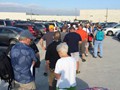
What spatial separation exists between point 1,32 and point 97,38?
965 cm

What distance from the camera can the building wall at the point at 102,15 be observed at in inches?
3932

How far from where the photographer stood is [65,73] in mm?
5531

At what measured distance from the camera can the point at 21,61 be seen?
209 inches

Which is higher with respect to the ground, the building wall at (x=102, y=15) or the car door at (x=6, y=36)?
the car door at (x=6, y=36)

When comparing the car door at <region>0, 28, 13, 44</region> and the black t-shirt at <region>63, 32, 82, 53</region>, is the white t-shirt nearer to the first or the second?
the black t-shirt at <region>63, 32, 82, 53</region>

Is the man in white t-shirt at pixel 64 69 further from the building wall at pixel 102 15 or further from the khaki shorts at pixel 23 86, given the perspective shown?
the building wall at pixel 102 15

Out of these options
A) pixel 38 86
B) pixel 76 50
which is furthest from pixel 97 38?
pixel 38 86

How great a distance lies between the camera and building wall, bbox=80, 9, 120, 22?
99.9 meters

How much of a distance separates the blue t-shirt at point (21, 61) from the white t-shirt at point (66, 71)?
52 cm

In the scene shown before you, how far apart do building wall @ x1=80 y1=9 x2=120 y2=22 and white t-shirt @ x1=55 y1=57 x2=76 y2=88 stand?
9511 cm

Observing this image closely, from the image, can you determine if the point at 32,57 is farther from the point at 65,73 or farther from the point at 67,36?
the point at 67,36

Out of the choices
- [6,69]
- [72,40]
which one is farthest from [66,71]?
[72,40]

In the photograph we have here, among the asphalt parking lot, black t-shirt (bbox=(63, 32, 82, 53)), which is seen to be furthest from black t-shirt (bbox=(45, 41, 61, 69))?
black t-shirt (bbox=(63, 32, 82, 53))

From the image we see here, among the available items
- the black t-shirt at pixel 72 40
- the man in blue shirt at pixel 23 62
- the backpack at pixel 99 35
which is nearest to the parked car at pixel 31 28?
the backpack at pixel 99 35
